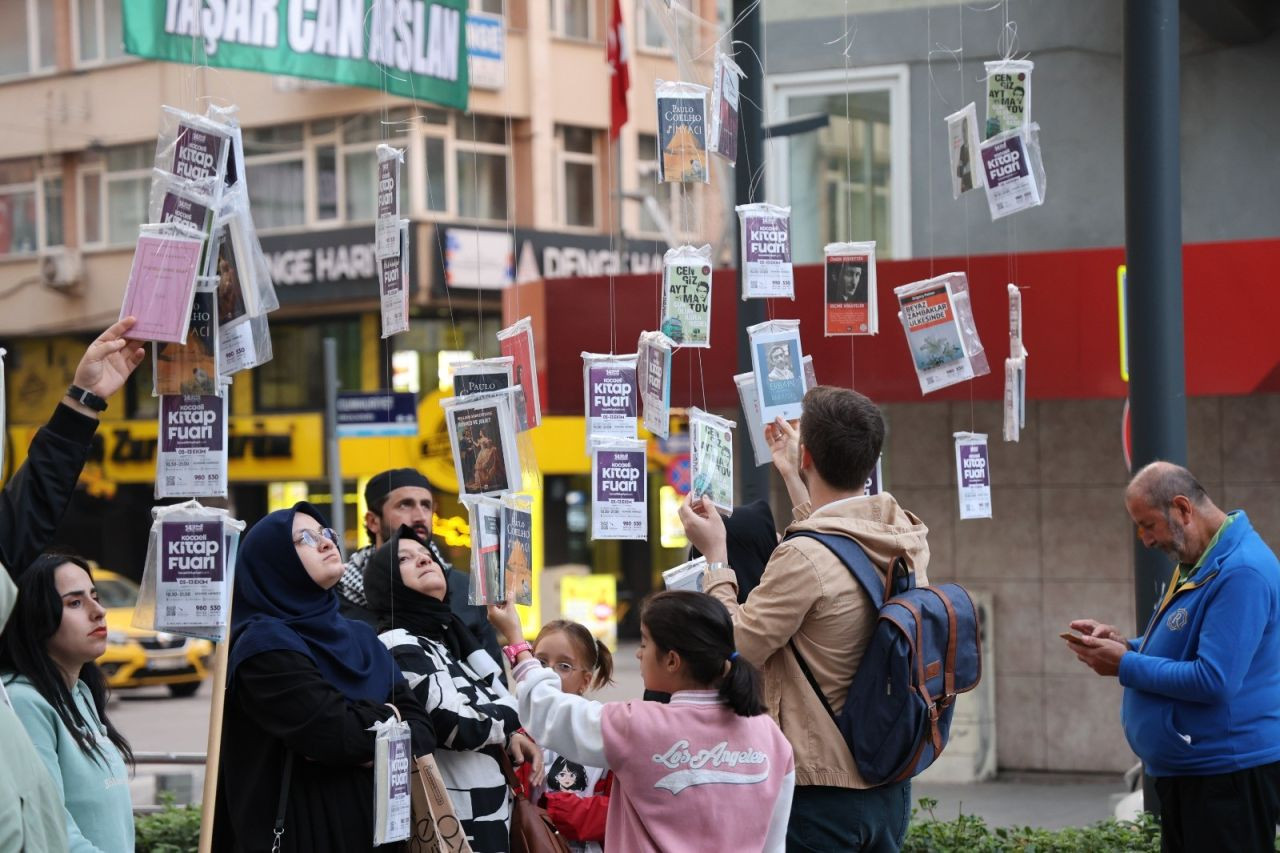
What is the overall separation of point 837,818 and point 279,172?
25.4 m

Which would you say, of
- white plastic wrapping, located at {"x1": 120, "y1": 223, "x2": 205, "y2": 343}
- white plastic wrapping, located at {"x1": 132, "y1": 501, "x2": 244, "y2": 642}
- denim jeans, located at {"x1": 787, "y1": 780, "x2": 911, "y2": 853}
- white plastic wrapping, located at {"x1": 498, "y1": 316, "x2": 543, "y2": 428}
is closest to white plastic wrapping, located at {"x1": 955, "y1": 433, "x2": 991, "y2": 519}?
white plastic wrapping, located at {"x1": 498, "y1": 316, "x2": 543, "y2": 428}

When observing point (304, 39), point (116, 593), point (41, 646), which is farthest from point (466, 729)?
point (116, 593)

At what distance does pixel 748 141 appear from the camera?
24.3 feet

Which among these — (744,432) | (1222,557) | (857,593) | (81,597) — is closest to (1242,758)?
(1222,557)

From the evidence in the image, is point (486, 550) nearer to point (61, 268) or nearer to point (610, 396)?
point (610, 396)

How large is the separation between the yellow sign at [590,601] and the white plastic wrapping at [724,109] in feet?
52.4

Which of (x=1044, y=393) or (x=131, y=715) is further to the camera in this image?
(x=131, y=715)

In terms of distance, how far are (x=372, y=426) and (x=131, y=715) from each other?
28.6 feet

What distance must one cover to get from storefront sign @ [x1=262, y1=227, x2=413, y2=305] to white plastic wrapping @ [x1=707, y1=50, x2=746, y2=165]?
70.1ft

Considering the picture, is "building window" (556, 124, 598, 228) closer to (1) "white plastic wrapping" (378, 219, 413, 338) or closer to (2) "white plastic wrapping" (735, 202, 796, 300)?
(2) "white plastic wrapping" (735, 202, 796, 300)

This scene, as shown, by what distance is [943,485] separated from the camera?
11062mm

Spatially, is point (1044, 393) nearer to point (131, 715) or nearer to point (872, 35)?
point (872, 35)

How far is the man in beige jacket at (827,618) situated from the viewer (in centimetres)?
388

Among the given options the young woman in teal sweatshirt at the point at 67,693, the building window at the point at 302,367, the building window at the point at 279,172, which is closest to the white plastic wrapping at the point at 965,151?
the young woman in teal sweatshirt at the point at 67,693
